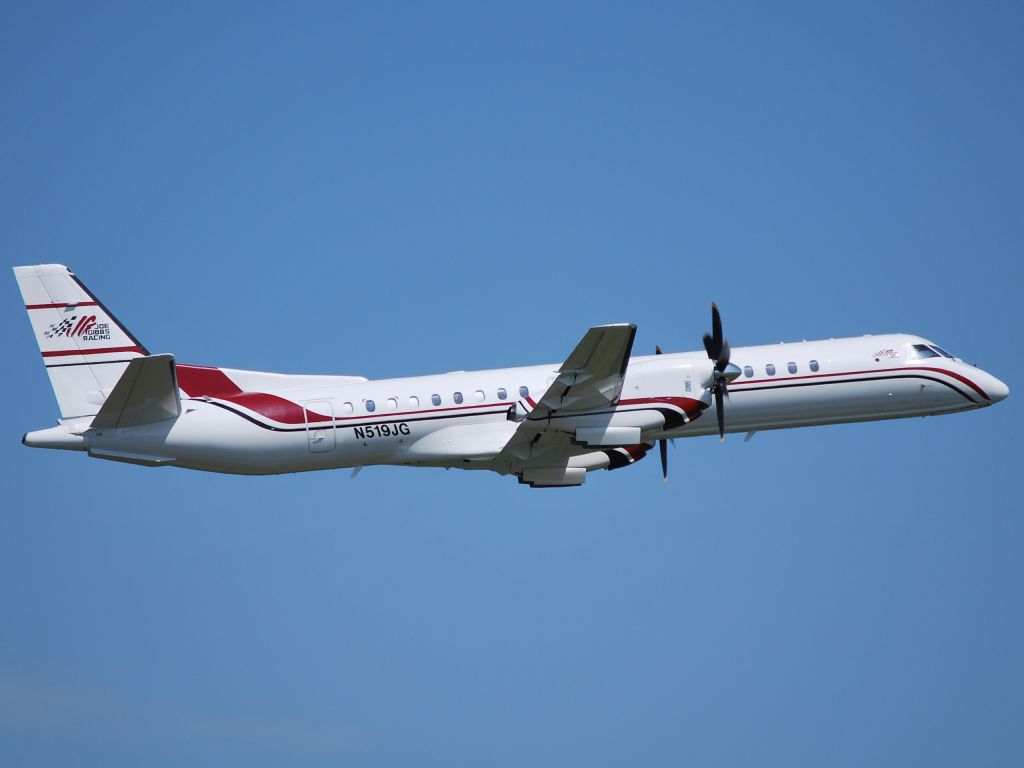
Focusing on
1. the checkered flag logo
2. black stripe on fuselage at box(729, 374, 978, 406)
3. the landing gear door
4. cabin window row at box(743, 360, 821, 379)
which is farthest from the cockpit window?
the checkered flag logo

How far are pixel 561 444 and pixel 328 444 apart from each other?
20.1 ft

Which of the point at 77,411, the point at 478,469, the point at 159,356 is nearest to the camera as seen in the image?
the point at 159,356

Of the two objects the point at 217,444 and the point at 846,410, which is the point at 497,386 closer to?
the point at 217,444

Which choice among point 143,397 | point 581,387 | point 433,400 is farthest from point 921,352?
point 143,397

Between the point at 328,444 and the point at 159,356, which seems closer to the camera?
the point at 159,356

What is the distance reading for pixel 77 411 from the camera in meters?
33.1

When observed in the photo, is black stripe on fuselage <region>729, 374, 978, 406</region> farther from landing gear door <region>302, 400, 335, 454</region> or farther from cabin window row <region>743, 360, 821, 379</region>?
landing gear door <region>302, 400, 335, 454</region>

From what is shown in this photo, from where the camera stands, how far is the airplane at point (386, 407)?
32.4m

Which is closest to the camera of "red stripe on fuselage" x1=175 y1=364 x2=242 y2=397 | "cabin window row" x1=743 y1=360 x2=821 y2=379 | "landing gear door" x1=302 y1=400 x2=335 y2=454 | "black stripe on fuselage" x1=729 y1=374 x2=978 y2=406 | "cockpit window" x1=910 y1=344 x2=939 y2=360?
"landing gear door" x1=302 y1=400 x2=335 y2=454

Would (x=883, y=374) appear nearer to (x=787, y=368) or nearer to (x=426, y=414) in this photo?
(x=787, y=368)

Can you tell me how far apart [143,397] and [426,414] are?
7.17 metres

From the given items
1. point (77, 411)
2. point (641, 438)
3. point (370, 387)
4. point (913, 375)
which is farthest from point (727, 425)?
point (77, 411)

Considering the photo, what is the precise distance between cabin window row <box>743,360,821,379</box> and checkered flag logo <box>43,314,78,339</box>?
1810cm

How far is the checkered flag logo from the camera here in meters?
33.6
